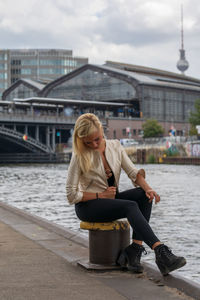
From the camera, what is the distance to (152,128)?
4040 inches

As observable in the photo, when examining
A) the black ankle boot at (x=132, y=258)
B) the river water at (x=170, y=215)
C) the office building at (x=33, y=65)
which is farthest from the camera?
the office building at (x=33, y=65)

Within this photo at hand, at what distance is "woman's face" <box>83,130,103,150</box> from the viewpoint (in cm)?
638

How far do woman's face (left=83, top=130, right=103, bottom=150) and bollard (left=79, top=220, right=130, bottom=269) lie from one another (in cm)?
88

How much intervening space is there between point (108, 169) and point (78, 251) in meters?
1.50

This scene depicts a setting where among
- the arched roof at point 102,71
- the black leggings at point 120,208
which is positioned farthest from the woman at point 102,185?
the arched roof at point 102,71

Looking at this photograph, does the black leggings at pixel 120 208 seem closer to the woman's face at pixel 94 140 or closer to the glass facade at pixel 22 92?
the woman's face at pixel 94 140

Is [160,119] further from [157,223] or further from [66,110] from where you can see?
[157,223]

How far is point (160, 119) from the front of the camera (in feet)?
369

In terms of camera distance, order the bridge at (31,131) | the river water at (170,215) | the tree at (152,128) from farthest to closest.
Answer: the tree at (152,128) → the bridge at (31,131) → the river water at (170,215)

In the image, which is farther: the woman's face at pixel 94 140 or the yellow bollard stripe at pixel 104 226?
the yellow bollard stripe at pixel 104 226

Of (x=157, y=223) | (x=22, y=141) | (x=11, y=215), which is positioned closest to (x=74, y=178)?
(x=11, y=215)

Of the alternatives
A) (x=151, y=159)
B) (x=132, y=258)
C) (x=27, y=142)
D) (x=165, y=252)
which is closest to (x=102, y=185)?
(x=132, y=258)

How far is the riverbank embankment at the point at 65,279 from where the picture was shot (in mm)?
5332

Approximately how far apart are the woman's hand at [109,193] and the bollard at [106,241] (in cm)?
30
